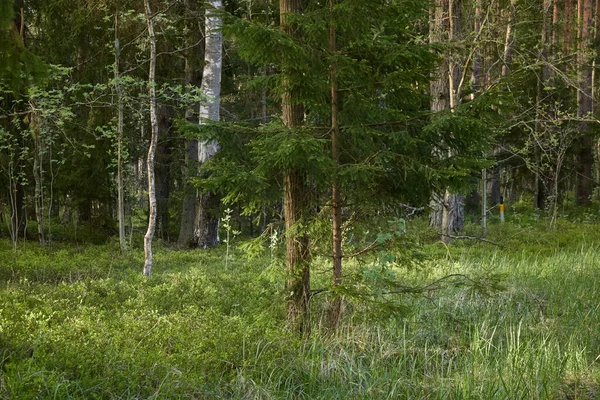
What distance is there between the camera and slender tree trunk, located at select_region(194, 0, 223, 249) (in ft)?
43.5

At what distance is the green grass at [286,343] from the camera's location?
418 centimetres

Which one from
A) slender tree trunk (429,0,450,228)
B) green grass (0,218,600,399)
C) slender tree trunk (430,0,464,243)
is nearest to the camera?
green grass (0,218,600,399)

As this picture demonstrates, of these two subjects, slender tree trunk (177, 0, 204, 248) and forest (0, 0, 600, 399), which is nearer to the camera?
forest (0, 0, 600, 399)

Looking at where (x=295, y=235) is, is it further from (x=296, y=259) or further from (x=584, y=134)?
(x=584, y=134)

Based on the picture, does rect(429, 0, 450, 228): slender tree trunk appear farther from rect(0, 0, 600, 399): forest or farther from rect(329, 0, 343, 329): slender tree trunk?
rect(329, 0, 343, 329): slender tree trunk

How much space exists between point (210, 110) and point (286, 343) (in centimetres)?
887

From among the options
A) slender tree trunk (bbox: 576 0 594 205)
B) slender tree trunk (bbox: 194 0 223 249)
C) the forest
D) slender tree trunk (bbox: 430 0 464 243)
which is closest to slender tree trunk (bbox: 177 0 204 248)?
slender tree trunk (bbox: 194 0 223 249)

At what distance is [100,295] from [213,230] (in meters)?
7.12

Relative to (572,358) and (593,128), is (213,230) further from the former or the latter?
(593,128)

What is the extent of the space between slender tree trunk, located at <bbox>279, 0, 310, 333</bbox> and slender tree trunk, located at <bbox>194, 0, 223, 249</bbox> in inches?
282

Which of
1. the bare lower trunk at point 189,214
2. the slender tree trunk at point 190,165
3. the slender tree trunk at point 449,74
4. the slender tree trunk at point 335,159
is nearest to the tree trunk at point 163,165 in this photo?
the slender tree trunk at point 190,165

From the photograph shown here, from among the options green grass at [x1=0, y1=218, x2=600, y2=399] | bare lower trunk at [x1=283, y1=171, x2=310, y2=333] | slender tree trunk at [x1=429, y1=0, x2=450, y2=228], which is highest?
slender tree trunk at [x1=429, y1=0, x2=450, y2=228]

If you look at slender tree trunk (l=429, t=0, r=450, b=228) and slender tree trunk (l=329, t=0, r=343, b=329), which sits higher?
slender tree trunk (l=429, t=0, r=450, b=228)

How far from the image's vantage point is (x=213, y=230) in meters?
14.8
